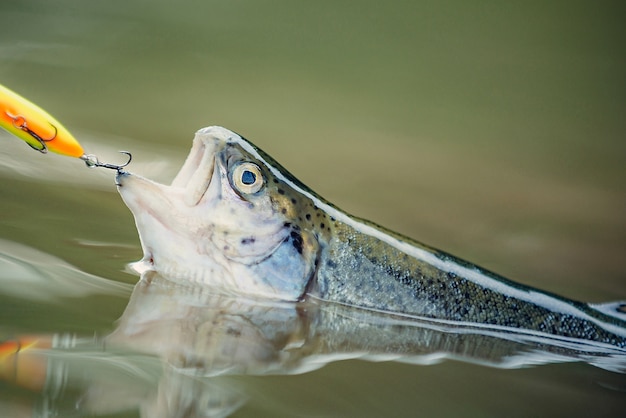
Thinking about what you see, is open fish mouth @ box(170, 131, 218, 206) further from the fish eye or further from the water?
the water

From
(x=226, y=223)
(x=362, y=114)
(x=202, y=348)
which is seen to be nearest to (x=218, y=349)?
(x=202, y=348)

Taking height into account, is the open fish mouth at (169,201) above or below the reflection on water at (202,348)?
above

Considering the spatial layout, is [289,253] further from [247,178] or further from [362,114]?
[362,114]

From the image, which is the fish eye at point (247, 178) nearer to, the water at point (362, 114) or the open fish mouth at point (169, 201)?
the open fish mouth at point (169, 201)

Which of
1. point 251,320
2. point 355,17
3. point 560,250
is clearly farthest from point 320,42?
point 251,320

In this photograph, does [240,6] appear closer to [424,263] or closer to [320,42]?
[320,42]

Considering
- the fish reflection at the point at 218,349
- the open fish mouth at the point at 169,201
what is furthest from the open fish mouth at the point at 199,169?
the fish reflection at the point at 218,349
